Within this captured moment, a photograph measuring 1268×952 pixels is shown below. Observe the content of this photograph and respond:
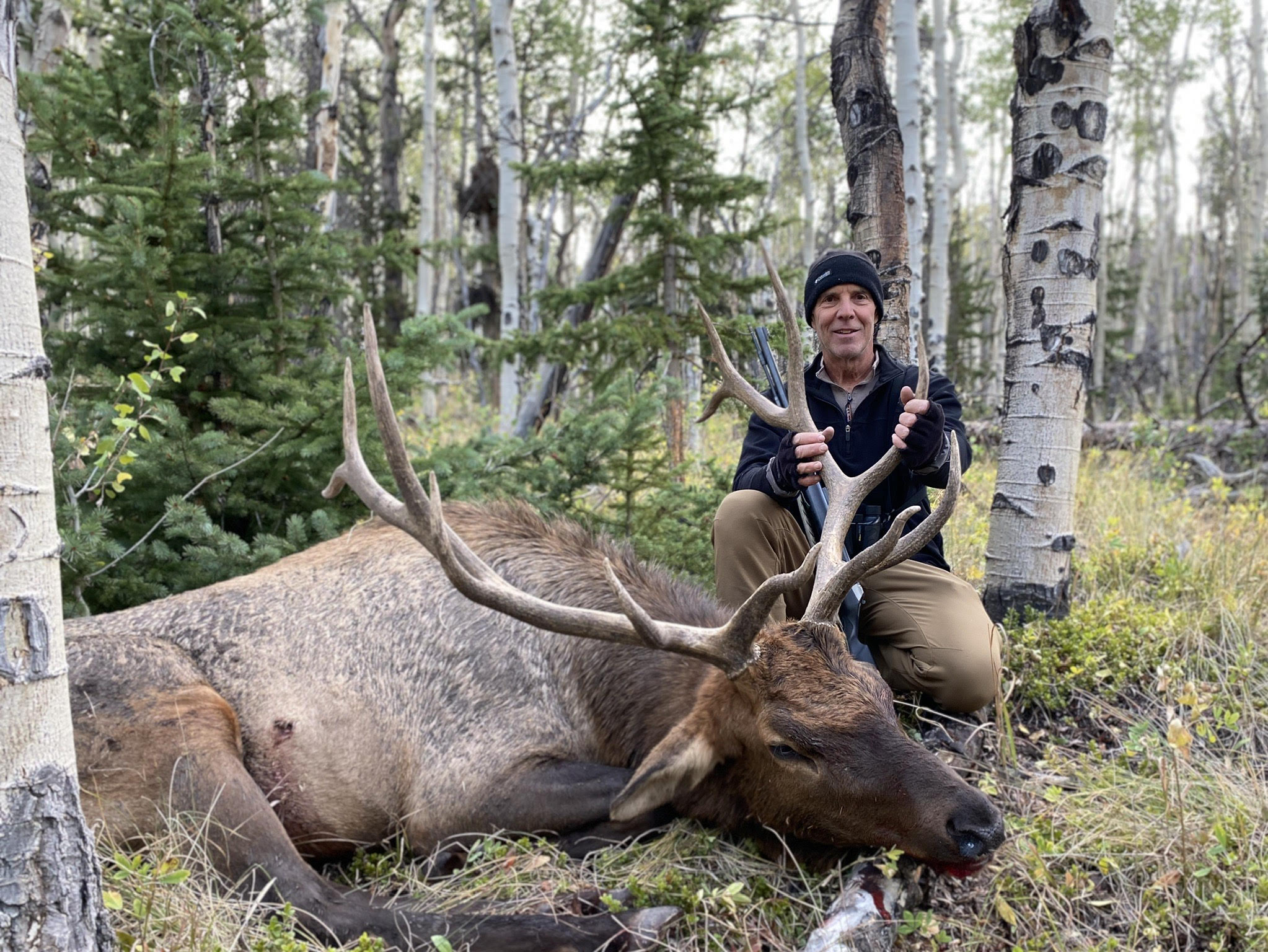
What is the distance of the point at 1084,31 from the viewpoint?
4.21 metres

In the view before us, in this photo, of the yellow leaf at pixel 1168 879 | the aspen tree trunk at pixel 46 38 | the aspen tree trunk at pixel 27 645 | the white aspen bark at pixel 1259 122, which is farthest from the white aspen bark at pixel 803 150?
the aspen tree trunk at pixel 27 645

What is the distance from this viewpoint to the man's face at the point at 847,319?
3.99m

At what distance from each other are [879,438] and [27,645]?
317 centimetres

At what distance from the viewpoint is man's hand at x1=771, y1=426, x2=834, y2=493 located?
3.61m

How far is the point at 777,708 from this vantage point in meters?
2.99

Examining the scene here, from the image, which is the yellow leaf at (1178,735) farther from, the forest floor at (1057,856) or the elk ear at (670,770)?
the elk ear at (670,770)

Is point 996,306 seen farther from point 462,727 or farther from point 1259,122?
point 462,727

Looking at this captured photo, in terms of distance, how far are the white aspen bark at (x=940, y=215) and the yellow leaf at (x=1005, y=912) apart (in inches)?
296

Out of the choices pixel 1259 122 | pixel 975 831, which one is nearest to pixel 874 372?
pixel 975 831

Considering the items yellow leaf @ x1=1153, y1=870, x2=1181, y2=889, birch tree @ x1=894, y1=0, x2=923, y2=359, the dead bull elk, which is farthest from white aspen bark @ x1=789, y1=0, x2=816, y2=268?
yellow leaf @ x1=1153, y1=870, x2=1181, y2=889

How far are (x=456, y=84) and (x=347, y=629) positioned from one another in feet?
75.5

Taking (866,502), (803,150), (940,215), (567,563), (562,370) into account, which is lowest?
(567,563)

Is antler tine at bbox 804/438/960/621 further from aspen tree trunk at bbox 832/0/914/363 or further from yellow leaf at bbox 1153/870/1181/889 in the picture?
aspen tree trunk at bbox 832/0/914/363

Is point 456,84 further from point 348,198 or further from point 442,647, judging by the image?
point 442,647
